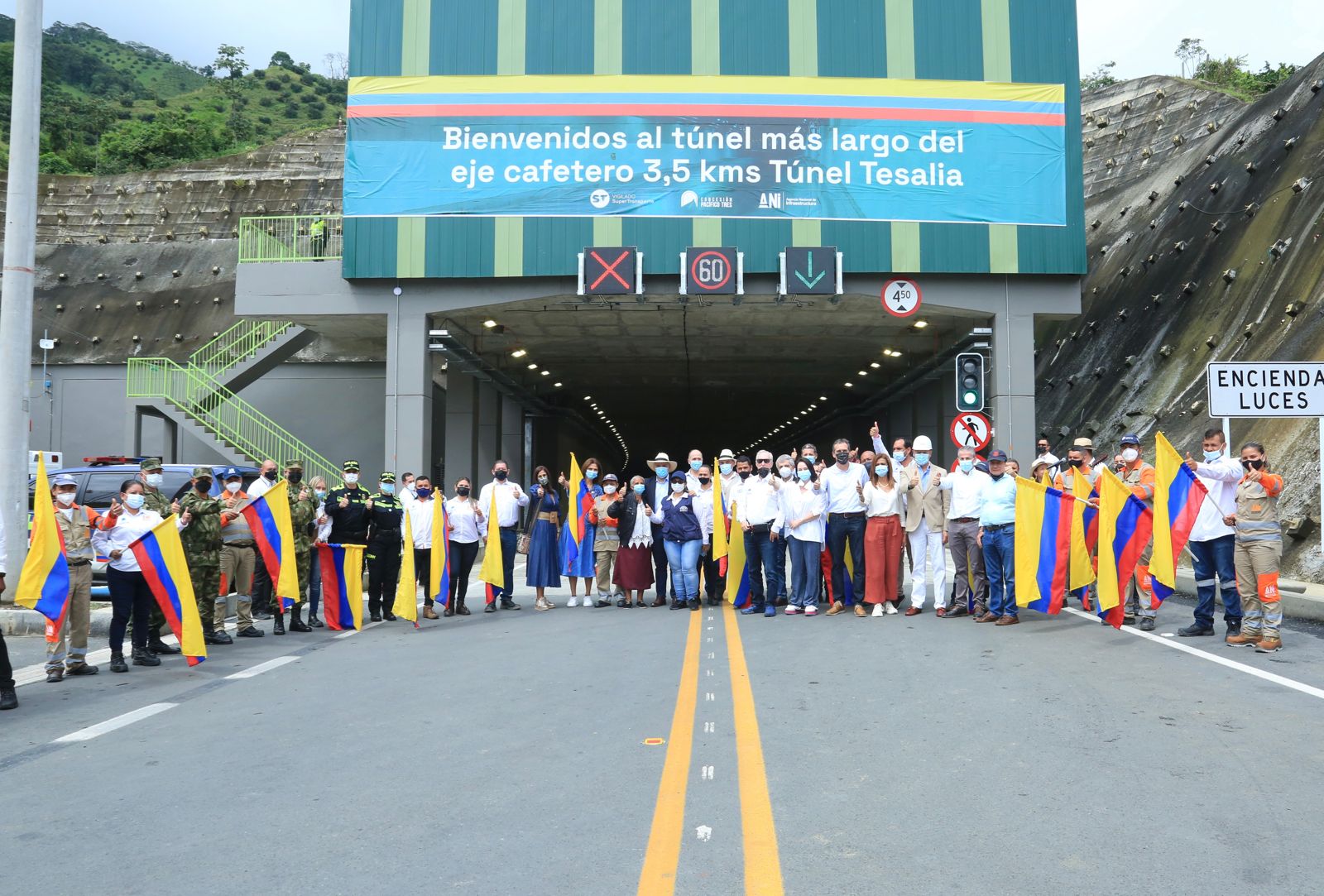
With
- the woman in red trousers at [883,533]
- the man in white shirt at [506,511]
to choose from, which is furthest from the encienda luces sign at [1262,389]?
the man in white shirt at [506,511]

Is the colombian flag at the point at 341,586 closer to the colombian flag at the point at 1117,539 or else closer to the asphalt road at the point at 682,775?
the asphalt road at the point at 682,775

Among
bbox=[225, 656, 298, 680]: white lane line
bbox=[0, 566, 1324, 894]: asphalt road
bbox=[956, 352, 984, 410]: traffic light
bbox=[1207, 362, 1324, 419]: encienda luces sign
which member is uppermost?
bbox=[956, 352, 984, 410]: traffic light

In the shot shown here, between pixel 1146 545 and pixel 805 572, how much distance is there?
3.97 m

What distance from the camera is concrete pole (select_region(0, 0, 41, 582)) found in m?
12.6

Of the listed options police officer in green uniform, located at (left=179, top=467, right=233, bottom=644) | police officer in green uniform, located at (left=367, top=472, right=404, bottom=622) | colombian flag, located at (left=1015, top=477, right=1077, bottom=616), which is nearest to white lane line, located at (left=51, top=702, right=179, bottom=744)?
police officer in green uniform, located at (left=179, top=467, right=233, bottom=644)

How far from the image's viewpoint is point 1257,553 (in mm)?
10086

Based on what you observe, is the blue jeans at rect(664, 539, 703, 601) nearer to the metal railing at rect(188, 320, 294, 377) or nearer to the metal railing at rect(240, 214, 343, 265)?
the metal railing at rect(240, 214, 343, 265)

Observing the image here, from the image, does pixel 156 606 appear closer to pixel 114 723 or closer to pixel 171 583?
pixel 171 583

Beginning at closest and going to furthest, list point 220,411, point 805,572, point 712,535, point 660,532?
point 805,572 → point 660,532 → point 712,535 → point 220,411

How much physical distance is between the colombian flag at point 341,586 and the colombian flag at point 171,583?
9.50 feet

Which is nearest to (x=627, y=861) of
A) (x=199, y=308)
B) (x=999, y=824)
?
(x=999, y=824)

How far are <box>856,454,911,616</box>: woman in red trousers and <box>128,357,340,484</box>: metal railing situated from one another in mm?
18163

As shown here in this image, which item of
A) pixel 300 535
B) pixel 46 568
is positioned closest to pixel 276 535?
pixel 300 535

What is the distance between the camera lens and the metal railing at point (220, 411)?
27922 millimetres
